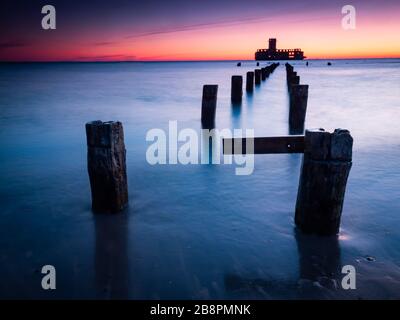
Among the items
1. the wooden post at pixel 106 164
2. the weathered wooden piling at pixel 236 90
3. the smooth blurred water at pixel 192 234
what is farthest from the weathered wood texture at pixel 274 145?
the weathered wooden piling at pixel 236 90

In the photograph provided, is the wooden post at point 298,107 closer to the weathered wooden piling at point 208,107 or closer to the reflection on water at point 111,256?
the weathered wooden piling at point 208,107

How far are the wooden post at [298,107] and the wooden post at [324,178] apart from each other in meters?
6.00

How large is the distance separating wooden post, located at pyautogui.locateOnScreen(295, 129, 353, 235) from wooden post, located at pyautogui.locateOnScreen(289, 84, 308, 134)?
19.7 feet

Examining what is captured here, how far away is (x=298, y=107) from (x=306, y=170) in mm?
6415

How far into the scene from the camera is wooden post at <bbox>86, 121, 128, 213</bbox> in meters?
3.79

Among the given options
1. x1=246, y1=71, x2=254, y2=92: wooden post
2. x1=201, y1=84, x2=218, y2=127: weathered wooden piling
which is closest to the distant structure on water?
x1=246, y1=71, x2=254, y2=92: wooden post

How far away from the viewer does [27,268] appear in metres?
3.17

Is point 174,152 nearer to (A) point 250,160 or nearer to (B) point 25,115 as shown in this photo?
(A) point 250,160

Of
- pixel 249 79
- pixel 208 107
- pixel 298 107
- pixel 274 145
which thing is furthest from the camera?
pixel 249 79

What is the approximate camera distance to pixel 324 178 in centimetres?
334

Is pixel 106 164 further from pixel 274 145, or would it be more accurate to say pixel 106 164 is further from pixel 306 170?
pixel 306 170

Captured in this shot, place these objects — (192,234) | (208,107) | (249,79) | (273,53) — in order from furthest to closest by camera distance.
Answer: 1. (273,53)
2. (249,79)
3. (208,107)
4. (192,234)

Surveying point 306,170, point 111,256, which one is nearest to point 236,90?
point 306,170
